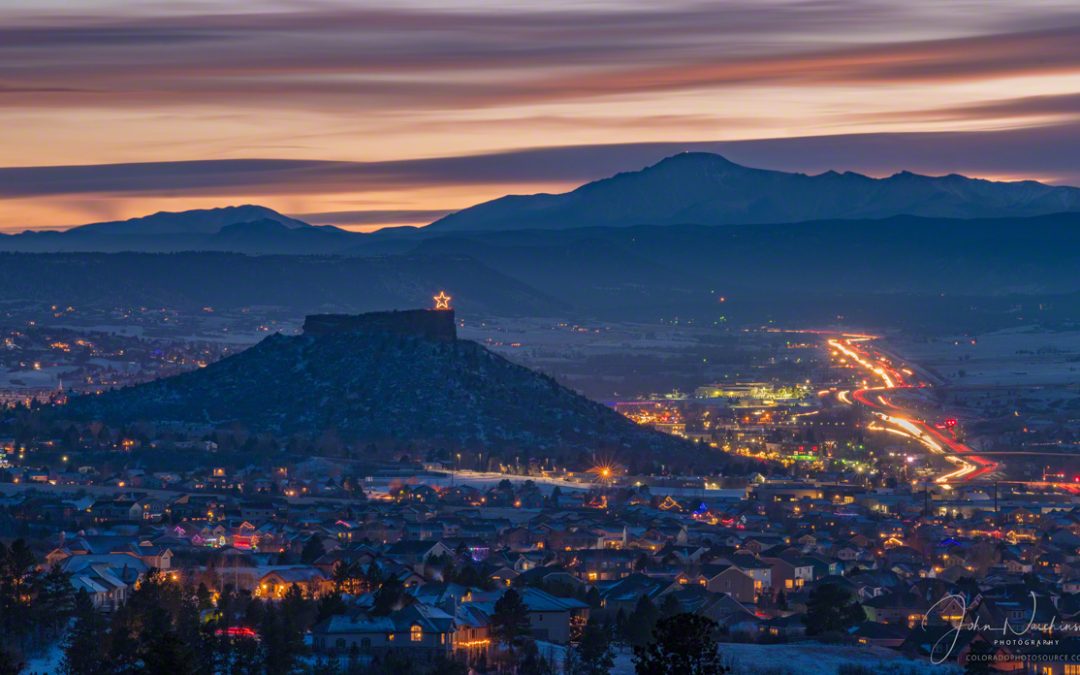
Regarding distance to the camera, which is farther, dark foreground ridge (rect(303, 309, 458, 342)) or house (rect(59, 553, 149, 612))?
dark foreground ridge (rect(303, 309, 458, 342))

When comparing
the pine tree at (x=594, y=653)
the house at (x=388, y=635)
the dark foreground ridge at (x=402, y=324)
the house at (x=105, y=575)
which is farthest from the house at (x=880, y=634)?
the dark foreground ridge at (x=402, y=324)

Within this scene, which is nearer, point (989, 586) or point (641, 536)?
point (989, 586)

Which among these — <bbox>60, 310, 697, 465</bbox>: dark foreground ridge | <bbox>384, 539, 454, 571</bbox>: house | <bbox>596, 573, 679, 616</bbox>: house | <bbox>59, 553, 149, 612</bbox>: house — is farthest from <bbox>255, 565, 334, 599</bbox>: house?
<bbox>60, 310, 697, 465</bbox>: dark foreground ridge

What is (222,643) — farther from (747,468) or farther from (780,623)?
(747,468)

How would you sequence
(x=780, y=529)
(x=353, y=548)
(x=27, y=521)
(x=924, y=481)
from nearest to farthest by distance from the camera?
(x=353, y=548)
(x=27, y=521)
(x=780, y=529)
(x=924, y=481)

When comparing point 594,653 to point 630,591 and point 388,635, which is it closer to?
point 388,635

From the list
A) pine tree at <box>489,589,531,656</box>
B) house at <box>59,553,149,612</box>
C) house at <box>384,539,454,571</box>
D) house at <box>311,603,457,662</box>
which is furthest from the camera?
house at <box>384,539,454,571</box>

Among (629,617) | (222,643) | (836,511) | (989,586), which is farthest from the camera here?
(836,511)

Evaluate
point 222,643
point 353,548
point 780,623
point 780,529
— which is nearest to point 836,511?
point 780,529

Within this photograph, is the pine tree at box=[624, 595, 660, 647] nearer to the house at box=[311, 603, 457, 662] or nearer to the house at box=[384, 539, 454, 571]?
the house at box=[311, 603, 457, 662]
